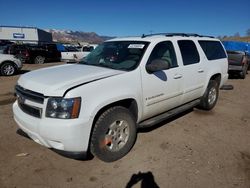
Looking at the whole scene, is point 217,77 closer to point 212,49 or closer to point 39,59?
point 212,49

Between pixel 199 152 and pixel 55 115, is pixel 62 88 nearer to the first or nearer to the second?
pixel 55 115

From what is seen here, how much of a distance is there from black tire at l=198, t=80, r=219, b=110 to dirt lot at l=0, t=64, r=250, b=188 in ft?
2.98

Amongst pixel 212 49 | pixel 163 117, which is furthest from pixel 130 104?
pixel 212 49

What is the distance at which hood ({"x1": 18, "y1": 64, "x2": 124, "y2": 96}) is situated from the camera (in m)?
3.28

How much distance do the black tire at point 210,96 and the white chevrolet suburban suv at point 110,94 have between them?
0.65 meters

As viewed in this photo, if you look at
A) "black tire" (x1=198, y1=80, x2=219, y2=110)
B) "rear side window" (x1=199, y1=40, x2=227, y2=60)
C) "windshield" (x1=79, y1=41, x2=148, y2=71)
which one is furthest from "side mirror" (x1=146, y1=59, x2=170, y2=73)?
"black tire" (x1=198, y1=80, x2=219, y2=110)

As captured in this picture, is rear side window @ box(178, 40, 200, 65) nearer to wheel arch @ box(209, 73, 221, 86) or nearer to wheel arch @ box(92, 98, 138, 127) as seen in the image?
wheel arch @ box(209, 73, 221, 86)

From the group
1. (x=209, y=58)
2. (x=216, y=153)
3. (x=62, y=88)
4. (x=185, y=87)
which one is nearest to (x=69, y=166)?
(x=62, y=88)

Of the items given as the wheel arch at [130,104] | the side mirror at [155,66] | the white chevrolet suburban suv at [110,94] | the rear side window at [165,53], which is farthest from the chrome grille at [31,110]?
the rear side window at [165,53]

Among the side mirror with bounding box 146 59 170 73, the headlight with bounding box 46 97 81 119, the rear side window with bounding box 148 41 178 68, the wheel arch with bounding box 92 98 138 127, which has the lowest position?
the wheel arch with bounding box 92 98 138 127

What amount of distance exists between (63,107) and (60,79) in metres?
0.53

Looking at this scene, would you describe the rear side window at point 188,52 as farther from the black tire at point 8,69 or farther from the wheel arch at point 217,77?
the black tire at point 8,69

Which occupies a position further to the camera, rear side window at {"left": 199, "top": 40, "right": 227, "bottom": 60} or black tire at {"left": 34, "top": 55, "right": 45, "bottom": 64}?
black tire at {"left": 34, "top": 55, "right": 45, "bottom": 64}

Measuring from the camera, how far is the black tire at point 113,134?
351 centimetres
